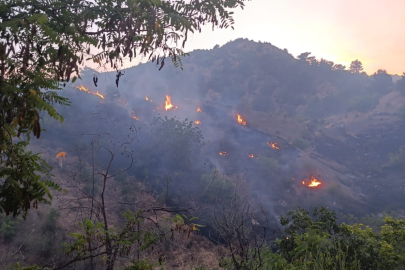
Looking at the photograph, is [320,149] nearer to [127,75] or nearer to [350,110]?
[350,110]

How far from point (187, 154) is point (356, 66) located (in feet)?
Answer: 213

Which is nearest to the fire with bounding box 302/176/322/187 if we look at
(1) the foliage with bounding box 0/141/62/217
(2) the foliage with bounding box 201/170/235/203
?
(2) the foliage with bounding box 201/170/235/203

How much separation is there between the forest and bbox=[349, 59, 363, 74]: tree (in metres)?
0.38

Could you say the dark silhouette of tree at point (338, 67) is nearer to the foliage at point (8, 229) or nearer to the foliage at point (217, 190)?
the foliage at point (217, 190)

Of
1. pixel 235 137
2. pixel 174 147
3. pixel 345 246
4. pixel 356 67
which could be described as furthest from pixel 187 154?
pixel 356 67

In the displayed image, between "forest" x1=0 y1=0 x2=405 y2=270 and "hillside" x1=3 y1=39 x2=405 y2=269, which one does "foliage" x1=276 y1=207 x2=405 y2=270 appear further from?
"hillside" x1=3 y1=39 x2=405 y2=269

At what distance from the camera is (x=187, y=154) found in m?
22.8

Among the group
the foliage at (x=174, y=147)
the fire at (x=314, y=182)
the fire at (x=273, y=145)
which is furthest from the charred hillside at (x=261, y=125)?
the fire at (x=314, y=182)

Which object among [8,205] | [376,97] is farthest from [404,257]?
[376,97]

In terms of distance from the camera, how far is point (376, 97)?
50.3m

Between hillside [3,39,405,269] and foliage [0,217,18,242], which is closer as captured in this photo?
foliage [0,217,18,242]

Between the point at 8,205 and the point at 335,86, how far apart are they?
65.7m

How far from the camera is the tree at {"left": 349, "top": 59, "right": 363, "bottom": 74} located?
66688 mm

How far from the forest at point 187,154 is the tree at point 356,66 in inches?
15.0
